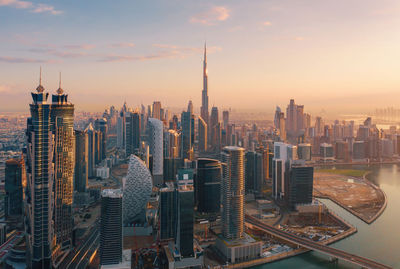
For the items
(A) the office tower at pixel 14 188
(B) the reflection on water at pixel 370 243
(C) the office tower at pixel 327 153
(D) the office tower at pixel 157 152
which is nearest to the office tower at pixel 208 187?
(B) the reflection on water at pixel 370 243

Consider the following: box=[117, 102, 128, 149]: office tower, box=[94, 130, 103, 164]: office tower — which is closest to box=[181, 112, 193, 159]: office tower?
box=[94, 130, 103, 164]: office tower

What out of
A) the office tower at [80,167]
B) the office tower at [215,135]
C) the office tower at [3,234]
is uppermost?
the office tower at [215,135]

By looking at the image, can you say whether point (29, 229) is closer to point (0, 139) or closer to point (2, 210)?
point (2, 210)

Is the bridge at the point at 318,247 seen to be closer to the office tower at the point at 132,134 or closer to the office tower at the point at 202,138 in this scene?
the office tower at the point at 132,134

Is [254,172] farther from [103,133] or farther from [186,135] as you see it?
[103,133]

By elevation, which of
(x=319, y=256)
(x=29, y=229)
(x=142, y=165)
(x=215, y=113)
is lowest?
(x=319, y=256)

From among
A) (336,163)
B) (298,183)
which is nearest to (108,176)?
(298,183)

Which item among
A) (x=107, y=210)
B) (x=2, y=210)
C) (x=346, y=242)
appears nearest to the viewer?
(x=107, y=210)
